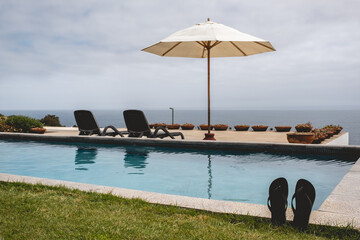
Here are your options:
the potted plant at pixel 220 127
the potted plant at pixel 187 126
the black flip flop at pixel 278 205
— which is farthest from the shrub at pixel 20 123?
the black flip flop at pixel 278 205

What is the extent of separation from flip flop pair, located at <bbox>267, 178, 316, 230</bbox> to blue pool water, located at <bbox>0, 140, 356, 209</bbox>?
2076 mm

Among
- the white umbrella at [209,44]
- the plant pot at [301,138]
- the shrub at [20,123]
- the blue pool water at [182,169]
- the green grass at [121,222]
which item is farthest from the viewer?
the shrub at [20,123]

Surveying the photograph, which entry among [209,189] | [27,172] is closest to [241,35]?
[209,189]

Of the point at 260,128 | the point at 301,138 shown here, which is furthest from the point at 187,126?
the point at 301,138

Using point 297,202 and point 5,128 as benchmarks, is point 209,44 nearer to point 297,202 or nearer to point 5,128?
point 297,202

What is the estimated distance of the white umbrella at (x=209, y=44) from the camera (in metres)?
9.02

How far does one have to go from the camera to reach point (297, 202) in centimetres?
297

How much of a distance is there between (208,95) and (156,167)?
12.5ft

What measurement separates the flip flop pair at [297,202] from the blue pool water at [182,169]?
208 cm

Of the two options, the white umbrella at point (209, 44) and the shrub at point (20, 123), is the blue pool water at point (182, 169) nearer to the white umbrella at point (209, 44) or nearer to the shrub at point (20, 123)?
the white umbrella at point (209, 44)

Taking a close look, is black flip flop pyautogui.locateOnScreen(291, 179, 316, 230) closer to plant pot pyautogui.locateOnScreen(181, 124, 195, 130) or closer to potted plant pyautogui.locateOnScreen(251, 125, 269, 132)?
potted plant pyautogui.locateOnScreen(251, 125, 269, 132)

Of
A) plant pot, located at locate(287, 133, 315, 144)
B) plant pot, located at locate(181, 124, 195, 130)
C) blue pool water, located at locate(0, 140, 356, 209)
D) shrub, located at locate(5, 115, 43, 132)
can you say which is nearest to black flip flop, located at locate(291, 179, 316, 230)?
blue pool water, located at locate(0, 140, 356, 209)

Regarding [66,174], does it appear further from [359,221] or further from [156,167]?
[359,221]

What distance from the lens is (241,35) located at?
923 cm
